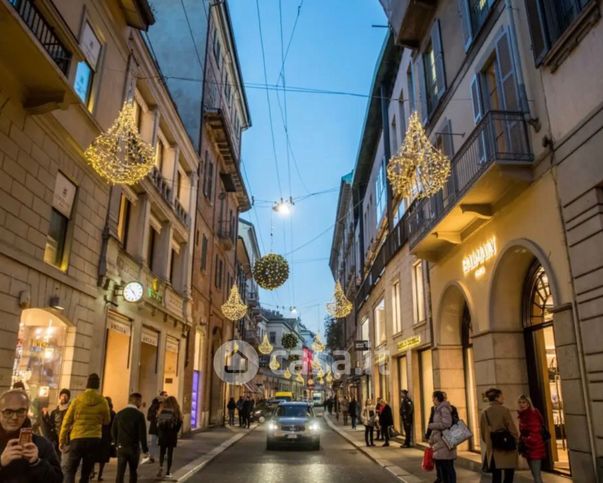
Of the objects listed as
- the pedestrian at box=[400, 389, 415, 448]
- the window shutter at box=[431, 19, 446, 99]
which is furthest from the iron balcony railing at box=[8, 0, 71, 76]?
the pedestrian at box=[400, 389, 415, 448]

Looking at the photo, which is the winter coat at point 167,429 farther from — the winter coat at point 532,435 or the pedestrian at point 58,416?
the winter coat at point 532,435

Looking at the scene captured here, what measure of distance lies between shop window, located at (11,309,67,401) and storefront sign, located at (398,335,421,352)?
11.4m

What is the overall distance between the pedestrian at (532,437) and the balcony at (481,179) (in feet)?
14.9

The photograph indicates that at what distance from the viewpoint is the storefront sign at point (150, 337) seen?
18.0 metres

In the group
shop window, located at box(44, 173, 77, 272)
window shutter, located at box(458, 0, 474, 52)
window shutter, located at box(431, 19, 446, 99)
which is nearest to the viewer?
shop window, located at box(44, 173, 77, 272)

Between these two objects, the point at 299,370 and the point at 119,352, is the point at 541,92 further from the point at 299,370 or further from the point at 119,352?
the point at 299,370

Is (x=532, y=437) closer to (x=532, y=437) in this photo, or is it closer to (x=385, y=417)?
(x=532, y=437)

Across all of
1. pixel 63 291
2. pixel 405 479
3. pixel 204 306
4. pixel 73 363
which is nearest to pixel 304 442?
pixel 405 479

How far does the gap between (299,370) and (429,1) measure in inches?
2951

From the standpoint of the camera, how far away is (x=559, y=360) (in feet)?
30.5

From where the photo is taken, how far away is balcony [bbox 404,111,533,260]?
1056 cm

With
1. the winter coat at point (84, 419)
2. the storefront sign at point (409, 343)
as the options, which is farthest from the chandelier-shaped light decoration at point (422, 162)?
the storefront sign at point (409, 343)

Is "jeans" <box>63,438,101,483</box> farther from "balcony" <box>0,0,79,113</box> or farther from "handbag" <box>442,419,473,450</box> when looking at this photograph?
"balcony" <box>0,0,79,113</box>

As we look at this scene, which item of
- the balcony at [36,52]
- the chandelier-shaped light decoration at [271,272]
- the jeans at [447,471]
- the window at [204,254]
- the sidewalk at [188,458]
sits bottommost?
the sidewalk at [188,458]
